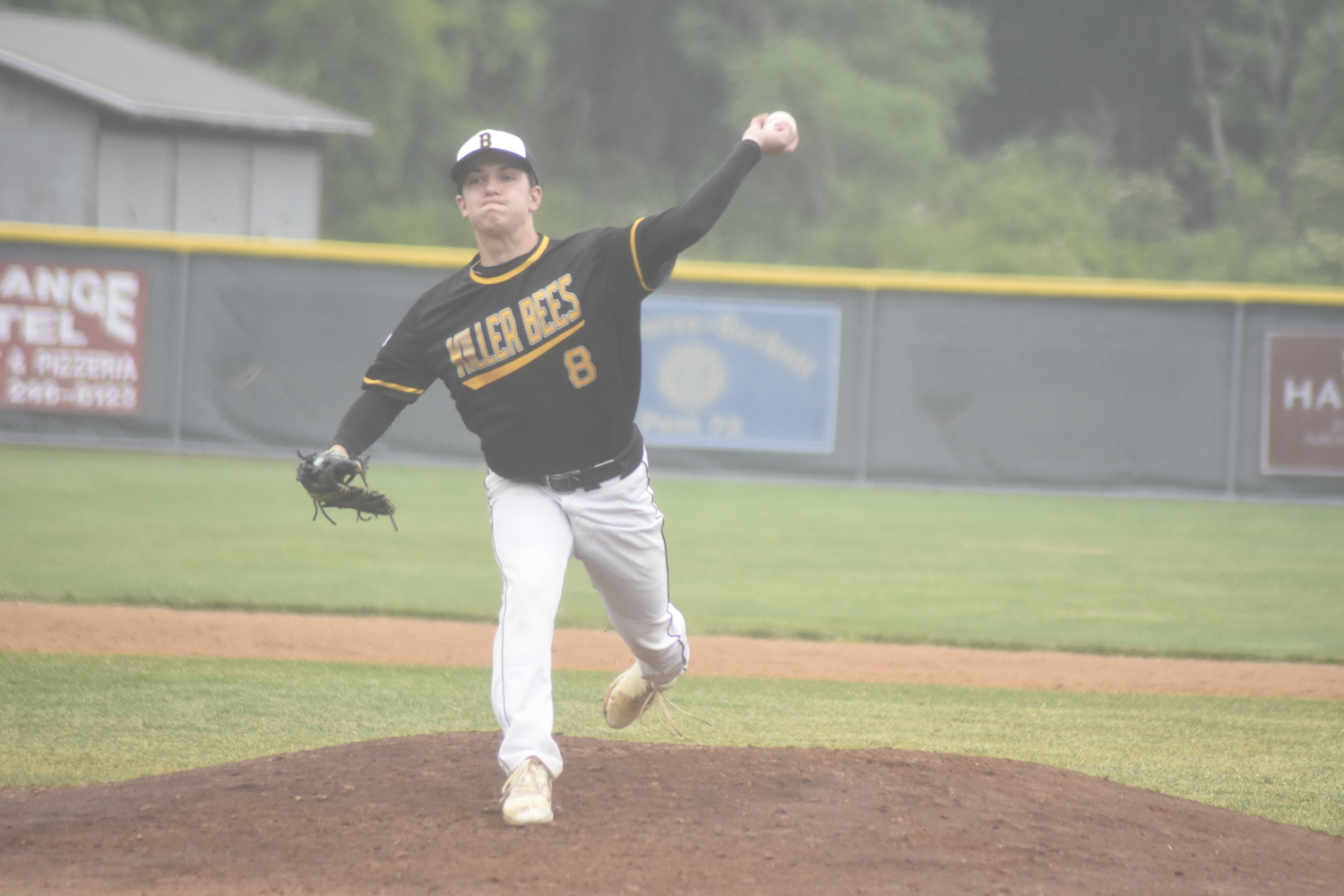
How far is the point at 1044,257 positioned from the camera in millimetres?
26281

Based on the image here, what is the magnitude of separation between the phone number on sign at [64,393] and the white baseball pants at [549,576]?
10.2 meters

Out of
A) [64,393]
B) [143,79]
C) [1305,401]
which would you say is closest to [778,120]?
[1305,401]

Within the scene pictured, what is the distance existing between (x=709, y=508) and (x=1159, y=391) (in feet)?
14.9

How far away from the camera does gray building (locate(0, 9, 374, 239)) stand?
18484 millimetres

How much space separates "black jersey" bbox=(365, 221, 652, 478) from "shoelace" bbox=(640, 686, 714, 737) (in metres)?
0.94

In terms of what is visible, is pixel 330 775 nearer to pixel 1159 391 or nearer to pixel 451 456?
pixel 451 456

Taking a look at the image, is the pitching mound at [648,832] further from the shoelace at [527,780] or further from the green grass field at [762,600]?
the green grass field at [762,600]

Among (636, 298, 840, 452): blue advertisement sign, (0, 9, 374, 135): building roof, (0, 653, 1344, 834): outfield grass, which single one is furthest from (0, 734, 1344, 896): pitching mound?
(0, 9, 374, 135): building roof

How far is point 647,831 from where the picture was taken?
11.2 feet

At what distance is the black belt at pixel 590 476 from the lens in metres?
3.75

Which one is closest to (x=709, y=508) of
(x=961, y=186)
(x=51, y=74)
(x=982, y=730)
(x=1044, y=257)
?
(x=982, y=730)

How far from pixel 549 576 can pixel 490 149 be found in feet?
3.64

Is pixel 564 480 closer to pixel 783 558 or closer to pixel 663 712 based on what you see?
pixel 663 712

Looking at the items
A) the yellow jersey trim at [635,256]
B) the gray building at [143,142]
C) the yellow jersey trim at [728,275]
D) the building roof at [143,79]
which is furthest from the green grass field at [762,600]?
the building roof at [143,79]
